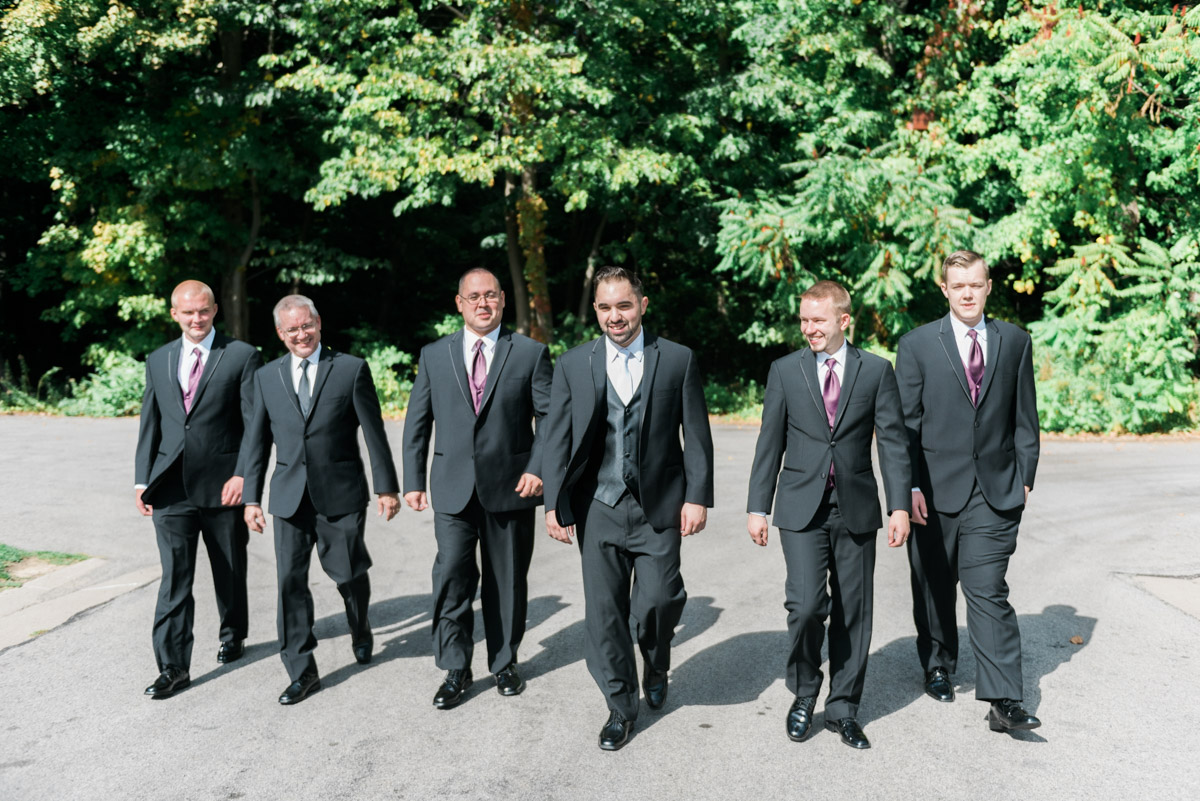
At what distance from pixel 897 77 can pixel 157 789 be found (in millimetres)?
19608

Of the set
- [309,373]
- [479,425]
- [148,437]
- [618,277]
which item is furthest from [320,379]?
[618,277]

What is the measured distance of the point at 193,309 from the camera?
5520 mm

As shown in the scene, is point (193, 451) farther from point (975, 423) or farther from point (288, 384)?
point (975, 423)

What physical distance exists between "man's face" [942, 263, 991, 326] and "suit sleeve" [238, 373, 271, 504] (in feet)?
11.4

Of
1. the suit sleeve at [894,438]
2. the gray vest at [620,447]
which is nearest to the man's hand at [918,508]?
the suit sleeve at [894,438]

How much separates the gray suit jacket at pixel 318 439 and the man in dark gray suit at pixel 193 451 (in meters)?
0.16

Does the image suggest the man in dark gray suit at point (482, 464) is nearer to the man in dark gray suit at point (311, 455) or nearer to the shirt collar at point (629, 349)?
the man in dark gray suit at point (311, 455)

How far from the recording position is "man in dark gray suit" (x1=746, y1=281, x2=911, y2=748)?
473 centimetres

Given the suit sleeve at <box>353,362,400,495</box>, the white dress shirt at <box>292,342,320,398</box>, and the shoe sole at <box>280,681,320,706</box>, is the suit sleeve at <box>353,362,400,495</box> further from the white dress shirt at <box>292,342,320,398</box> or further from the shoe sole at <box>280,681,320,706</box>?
the shoe sole at <box>280,681,320,706</box>

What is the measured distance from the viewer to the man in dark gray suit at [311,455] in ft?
17.9

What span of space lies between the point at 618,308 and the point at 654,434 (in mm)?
601

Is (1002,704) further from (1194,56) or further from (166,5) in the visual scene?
(166,5)

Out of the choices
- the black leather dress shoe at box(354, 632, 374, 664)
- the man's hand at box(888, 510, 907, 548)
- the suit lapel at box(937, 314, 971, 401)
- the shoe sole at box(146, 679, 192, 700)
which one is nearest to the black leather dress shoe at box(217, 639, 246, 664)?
the shoe sole at box(146, 679, 192, 700)

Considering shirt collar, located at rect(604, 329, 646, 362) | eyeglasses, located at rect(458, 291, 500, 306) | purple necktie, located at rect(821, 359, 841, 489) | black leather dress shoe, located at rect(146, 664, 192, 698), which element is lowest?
black leather dress shoe, located at rect(146, 664, 192, 698)
